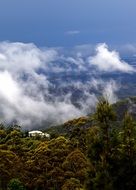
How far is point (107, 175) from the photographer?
44.8m

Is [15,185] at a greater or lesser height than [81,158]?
lesser

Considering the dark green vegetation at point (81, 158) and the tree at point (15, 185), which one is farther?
the tree at point (15, 185)

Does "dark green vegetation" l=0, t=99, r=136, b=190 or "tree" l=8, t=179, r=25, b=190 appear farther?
"tree" l=8, t=179, r=25, b=190

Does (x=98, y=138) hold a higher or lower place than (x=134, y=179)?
higher

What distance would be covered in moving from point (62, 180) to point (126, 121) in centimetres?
2779

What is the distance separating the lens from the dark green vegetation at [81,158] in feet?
147

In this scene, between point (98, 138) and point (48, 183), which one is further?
point (48, 183)

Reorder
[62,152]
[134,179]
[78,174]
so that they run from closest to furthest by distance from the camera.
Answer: [134,179] < [78,174] < [62,152]

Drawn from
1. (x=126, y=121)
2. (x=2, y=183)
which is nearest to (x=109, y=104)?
(x=126, y=121)

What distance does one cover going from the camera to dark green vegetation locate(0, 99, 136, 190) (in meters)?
44.8

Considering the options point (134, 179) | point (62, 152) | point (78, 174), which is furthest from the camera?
point (62, 152)

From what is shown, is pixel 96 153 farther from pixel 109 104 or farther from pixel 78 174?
pixel 78 174

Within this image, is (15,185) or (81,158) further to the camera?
(15,185)

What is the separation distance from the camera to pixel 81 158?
6994cm
